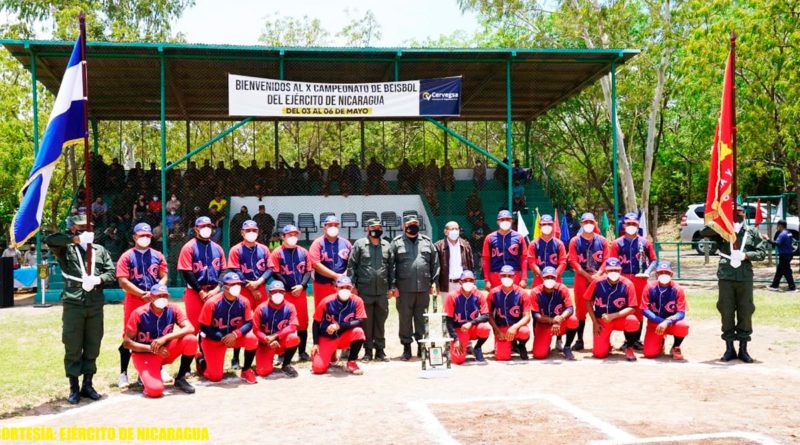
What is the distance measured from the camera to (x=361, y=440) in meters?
6.46

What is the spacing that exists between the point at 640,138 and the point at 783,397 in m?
30.9

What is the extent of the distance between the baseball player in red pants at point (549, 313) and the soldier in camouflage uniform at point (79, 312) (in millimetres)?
5471

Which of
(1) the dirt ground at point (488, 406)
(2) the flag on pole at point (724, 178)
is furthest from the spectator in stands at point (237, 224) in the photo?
(2) the flag on pole at point (724, 178)

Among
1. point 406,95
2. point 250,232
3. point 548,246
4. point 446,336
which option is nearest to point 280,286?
point 250,232

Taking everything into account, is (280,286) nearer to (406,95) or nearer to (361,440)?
(361,440)

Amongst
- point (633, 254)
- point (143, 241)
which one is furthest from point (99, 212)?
point (633, 254)

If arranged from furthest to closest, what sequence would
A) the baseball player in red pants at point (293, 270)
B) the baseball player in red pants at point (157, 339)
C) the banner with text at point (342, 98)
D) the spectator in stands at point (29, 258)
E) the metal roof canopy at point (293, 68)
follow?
the spectator in stands at point (29, 258), the metal roof canopy at point (293, 68), the banner with text at point (342, 98), the baseball player in red pants at point (293, 270), the baseball player in red pants at point (157, 339)

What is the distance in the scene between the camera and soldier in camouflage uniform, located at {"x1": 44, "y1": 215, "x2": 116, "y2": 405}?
26.9 feet

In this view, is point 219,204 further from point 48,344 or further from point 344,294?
point 344,294

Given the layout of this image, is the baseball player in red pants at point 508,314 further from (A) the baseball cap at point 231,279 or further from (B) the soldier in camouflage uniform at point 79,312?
(B) the soldier in camouflage uniform at point 79,312

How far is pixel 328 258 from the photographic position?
10.5 metres

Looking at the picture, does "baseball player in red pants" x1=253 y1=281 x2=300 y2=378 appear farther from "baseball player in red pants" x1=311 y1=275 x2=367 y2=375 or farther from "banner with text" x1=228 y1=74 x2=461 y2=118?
"banner with text" x1=228 y1=74 x2=461 y2=118

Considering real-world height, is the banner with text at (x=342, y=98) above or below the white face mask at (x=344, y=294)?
above

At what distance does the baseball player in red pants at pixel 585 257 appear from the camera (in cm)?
1129
